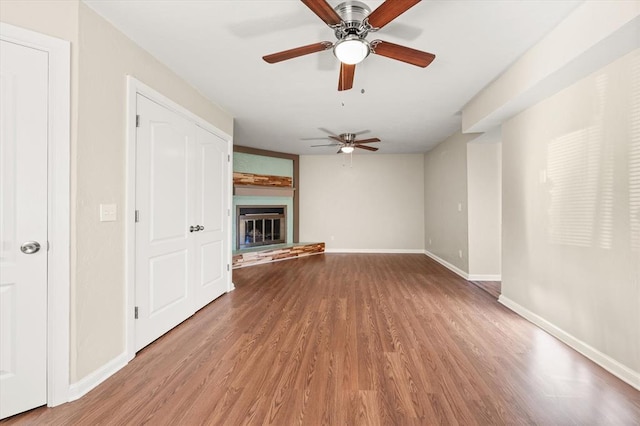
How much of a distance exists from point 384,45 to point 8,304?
2.87 m

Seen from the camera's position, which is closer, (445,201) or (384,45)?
(384,45)

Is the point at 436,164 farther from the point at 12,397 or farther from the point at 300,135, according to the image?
the point at 12,397

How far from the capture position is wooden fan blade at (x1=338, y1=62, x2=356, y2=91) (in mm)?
2225

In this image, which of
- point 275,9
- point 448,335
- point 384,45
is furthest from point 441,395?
point 275,9

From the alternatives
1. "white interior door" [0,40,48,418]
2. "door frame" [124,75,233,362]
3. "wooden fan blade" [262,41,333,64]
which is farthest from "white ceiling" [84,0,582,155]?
"white interior door" [0,40,48,418]

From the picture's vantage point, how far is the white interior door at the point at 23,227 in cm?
156

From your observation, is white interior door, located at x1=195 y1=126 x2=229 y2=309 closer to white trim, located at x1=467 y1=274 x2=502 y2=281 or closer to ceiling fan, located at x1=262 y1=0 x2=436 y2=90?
ceiling fan, located at x1=262 y1=0 x2=436 y2=90

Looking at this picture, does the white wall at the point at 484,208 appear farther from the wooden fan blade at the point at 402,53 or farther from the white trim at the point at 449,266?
the wooden fan blade at the point at 402,53

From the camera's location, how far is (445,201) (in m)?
5.75

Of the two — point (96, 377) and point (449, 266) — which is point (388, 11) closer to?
point (96, 377)

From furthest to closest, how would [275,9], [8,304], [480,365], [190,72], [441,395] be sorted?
[190,72] < [480,365] < [275,9] < [441,395] < [8,304]

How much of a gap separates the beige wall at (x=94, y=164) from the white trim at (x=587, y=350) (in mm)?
3661

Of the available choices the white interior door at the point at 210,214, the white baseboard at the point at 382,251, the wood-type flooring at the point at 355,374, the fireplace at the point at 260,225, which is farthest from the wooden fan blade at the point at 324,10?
the white baseboard at the point at 382,251

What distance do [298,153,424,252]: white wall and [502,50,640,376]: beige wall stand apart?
4.16 metres
